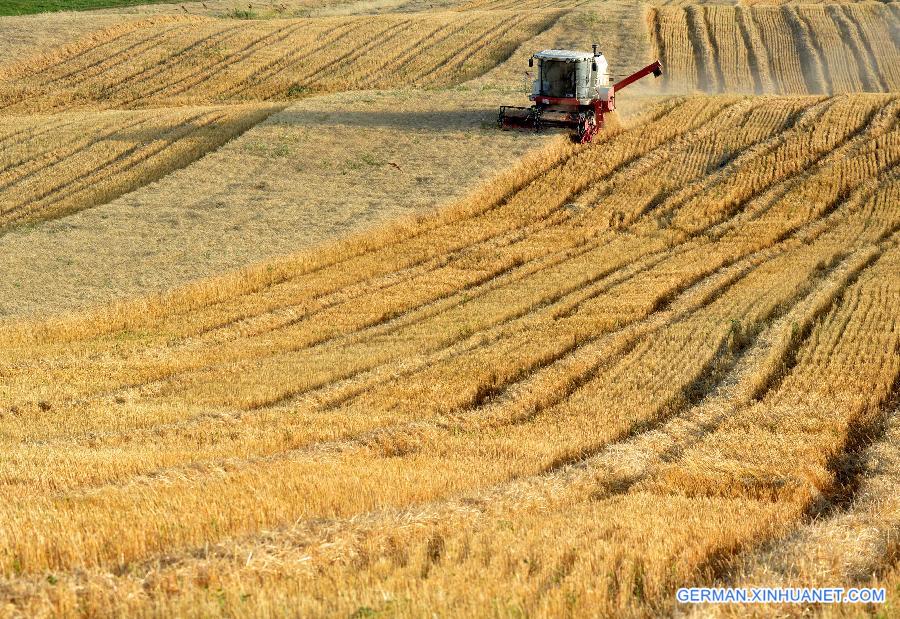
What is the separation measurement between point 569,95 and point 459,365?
63.7 feet

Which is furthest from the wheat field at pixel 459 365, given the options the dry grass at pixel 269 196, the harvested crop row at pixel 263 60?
the harvested crop row at pixel 263 60

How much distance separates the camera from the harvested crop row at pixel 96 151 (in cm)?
3050

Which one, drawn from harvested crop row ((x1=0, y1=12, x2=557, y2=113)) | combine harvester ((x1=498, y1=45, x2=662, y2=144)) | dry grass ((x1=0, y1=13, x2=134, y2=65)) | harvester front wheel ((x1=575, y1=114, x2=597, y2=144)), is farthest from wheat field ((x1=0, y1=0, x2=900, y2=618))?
dry grass ((x1=0, y1=13, x2=134, y2=65))

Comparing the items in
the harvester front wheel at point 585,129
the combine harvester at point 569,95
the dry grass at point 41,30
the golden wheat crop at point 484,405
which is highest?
the dry grass at point 41,30

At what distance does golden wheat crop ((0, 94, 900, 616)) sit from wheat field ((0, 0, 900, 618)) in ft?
0.18

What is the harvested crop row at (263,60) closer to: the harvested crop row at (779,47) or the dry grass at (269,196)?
the dry grass at (269,196)

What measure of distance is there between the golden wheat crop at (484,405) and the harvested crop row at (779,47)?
16334 millimetres

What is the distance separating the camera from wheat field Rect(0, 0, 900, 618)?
7629 mm

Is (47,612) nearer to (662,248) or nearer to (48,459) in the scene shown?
(48,459)

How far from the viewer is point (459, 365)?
54.0ft

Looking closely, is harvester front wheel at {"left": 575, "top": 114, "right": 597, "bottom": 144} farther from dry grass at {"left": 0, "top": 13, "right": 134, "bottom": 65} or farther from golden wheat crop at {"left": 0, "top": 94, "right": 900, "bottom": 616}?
dry grass at {"left": 0, "top": 13, "right": 134, "bottom": 65}

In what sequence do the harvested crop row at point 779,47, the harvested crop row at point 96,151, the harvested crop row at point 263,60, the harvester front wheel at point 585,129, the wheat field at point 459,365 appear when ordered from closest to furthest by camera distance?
the wheat field at point 459,365 → the harvested crop row at point 96,151 → the harvester front wheel at point 585,129 → the harvested crop row at point 263,60 → the harvested crop row at point 779,47

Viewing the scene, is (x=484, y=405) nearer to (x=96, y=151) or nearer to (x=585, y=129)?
(x=585, y=129)

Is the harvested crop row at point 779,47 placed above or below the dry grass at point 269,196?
above
